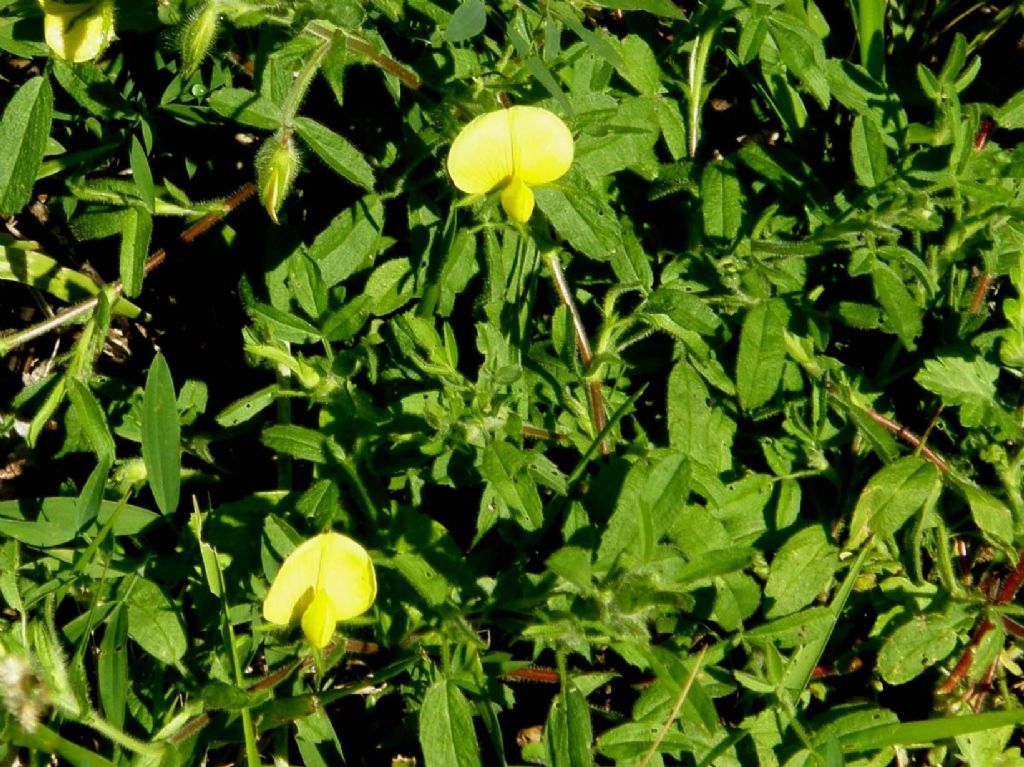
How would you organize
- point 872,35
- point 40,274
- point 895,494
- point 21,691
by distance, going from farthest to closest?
point 872,35, point 40,274, point 895,494, point 21,691

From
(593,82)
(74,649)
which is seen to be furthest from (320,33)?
(74,649)

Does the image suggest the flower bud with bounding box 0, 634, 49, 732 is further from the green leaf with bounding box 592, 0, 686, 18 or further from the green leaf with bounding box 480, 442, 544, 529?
the green leaf with bounding box 592, 0, 686, 18

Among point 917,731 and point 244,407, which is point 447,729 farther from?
point 917,731

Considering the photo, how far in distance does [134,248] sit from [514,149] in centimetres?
81

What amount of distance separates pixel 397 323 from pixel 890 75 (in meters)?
1.48

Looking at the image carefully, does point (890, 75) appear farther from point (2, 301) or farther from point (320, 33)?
point (2, 301)

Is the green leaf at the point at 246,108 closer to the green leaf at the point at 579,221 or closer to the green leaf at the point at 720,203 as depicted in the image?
the green leaf at the point at 579,221

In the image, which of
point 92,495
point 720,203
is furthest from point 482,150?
point 92,495

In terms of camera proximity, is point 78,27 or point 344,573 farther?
point 78,27

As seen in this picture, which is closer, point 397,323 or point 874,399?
point 397,323

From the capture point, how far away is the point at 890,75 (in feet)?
9.52

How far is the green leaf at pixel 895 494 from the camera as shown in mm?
2350

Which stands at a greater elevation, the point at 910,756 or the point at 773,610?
the point at 773,610

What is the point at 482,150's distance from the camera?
6.68 ft
